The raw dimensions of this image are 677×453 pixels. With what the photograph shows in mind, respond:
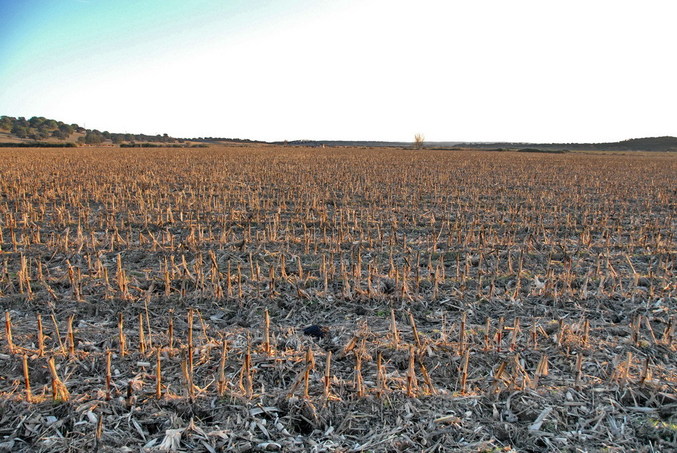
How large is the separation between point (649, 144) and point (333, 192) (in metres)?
105

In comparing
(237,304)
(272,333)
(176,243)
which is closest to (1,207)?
(176,243)

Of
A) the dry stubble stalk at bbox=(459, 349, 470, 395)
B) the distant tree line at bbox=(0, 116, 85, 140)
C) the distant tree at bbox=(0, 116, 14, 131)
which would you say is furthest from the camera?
the distant tree at bbox=(0, 116, 14, 131)

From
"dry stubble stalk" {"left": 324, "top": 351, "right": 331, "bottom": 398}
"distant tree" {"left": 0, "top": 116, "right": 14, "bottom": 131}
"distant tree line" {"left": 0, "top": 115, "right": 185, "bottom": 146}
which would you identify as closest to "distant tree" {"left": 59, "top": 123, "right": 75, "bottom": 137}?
"distant tree line" {"left": 0, "top": 115, "right": 185, "bottom": 146}

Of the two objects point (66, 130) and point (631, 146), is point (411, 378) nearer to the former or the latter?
point (66, 130)

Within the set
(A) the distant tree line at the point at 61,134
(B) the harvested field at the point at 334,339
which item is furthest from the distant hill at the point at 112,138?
(B) the harvested field at the point at 334,339

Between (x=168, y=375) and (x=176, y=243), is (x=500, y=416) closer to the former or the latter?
(x=168, y=375)

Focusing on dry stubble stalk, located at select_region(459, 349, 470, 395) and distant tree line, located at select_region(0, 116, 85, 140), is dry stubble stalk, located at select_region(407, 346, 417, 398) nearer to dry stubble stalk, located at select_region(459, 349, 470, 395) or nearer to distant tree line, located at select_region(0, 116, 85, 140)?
dry stubble stalk, located at select_region(459, 349, 470, 395)

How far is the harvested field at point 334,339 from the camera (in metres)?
3.19

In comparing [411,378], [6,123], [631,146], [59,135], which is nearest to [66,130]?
[59,135]

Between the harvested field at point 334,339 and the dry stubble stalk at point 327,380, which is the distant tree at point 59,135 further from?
the dry stubble stalk at point 327,380

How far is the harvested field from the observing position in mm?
3186

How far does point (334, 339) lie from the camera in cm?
455

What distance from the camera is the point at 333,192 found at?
14461 mm

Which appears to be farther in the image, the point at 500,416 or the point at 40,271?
the point at 40,271
